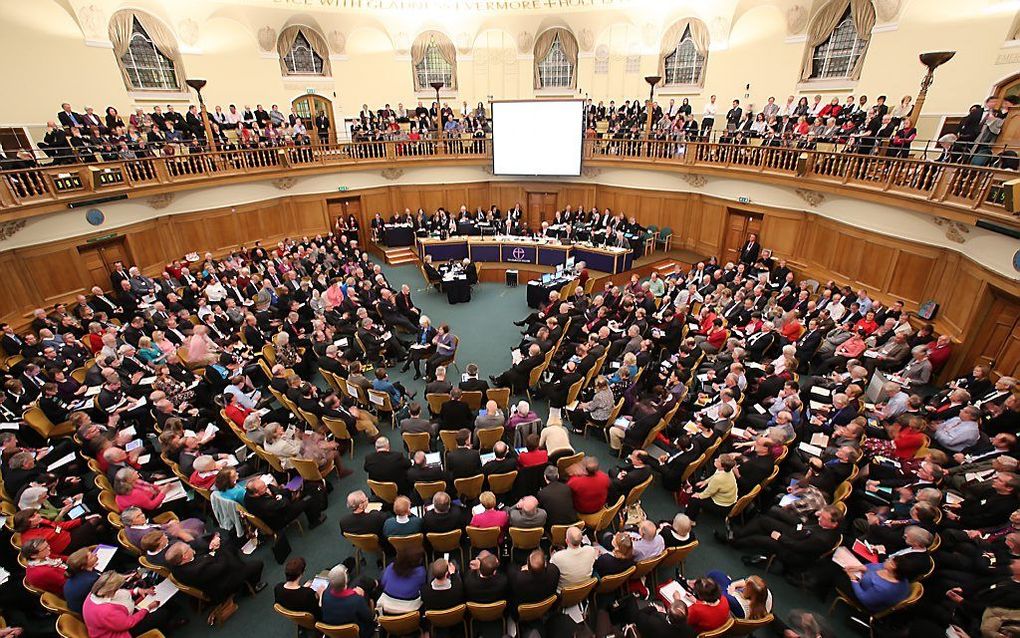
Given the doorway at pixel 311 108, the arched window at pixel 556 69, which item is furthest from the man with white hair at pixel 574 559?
the arched window at pixel 556 69

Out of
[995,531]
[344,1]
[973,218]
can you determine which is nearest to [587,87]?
[344,1]

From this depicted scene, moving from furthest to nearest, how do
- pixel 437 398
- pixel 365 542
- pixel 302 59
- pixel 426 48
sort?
pixel 426 48 < pixel 302 59 < pixel 437 398 < pixel 365 542

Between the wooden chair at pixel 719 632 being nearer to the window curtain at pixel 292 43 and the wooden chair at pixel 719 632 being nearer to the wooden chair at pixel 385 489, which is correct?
the wooden chair at pixel 385 489

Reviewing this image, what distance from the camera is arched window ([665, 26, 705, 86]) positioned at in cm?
1752

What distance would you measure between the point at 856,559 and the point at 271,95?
2245cm

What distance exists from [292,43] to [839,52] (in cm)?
1989

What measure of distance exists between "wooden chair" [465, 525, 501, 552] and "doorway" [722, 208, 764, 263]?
13.2 meters

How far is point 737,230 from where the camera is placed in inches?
597

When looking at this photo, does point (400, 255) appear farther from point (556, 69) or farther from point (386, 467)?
point (386, 467)

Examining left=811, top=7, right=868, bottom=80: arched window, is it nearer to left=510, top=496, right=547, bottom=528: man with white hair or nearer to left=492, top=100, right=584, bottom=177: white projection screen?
left=492, top=100, right=584, bottom=177: white projection screen

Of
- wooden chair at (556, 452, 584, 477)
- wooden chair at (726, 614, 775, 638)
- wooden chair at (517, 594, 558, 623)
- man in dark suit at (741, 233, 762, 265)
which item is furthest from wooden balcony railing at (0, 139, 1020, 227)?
wooden chair at (517, 594, 558, 623)

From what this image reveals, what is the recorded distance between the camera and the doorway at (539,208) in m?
19.2

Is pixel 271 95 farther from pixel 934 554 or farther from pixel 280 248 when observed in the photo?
pixel 934 554

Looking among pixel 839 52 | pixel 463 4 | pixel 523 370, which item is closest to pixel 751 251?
pixel 839 52
